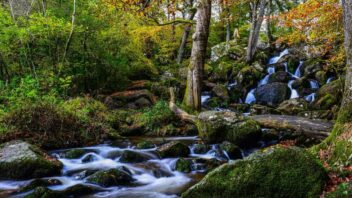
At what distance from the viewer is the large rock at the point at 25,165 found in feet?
23.5

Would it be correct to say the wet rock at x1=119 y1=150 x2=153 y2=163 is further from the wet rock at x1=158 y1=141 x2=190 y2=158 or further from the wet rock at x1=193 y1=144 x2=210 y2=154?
the wet rock at x1=193 y1=144 x2=210 y2=154

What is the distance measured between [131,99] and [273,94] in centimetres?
759

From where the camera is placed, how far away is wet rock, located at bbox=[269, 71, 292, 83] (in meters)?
19.0

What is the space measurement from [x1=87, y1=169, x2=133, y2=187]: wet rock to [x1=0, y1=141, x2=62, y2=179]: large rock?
1.07 metres

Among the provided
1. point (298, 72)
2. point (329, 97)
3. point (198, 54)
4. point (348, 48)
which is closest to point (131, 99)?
point (198, 54)

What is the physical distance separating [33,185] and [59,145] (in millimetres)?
3169

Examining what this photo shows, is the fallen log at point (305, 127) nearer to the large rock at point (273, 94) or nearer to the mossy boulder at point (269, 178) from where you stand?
the mossy boulder at point (269, 178)

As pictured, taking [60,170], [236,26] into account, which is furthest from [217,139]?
[236,26]

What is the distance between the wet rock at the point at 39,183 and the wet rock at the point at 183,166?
8.53ft

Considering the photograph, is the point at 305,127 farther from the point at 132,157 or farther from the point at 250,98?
the point at 250,98

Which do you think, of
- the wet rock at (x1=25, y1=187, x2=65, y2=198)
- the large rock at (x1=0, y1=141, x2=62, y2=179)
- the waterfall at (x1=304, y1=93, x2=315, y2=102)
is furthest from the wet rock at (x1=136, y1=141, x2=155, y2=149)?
the waterfall at (x1=304, y1=93, x2=315, y2=102)

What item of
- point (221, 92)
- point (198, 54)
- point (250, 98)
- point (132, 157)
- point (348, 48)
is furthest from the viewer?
point (250, 98)

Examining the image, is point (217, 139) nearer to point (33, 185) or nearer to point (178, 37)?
point (33, 185)

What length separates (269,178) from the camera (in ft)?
15.4
